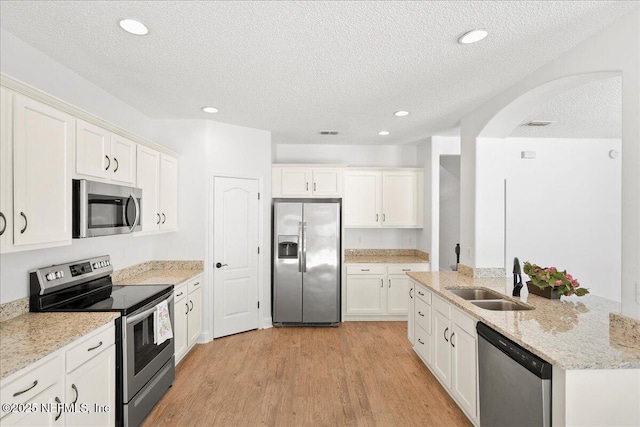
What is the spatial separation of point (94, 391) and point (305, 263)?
290cm

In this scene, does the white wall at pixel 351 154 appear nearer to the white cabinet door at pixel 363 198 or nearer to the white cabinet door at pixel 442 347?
the white cabinet door at pixel 363 198

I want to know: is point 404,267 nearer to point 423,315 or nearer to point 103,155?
point 423,315

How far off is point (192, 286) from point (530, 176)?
4.66 m

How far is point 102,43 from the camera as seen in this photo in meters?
2.19

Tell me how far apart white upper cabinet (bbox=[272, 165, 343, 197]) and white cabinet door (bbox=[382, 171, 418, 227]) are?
807mm

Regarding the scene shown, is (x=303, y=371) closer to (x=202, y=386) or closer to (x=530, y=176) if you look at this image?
(x=202, y=386)

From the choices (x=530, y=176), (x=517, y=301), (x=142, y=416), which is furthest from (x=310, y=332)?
(x=530, y=176)

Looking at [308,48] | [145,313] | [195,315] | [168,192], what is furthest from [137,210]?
[308,48]

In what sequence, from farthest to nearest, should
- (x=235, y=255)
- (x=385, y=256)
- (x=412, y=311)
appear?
1. (x=385, y=256)
2. (x=235, y=255)
3. (x=412, y=311)

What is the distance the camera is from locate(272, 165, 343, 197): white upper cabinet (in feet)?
16.1

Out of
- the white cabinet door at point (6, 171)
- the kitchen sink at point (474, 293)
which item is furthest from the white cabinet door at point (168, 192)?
the kitchen sink at point (474, 293)

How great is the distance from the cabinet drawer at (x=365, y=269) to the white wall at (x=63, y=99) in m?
2.68

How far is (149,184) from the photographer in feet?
10.8

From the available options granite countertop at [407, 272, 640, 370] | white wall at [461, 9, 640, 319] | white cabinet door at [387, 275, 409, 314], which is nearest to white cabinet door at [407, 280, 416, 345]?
granite countertop at [407, 272, 640, 370]
